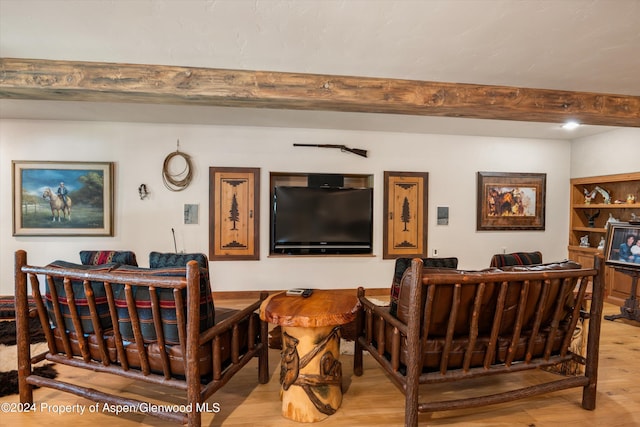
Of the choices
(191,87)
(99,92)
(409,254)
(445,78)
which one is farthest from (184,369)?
(409,254)

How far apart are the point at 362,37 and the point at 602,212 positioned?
528cm

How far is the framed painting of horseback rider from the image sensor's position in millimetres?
5188

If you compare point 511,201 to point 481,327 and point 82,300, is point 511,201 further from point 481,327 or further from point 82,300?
point 82,300

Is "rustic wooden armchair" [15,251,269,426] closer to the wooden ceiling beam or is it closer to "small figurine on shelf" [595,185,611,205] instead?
the wooden ceiling beam

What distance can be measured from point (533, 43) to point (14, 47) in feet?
12.7

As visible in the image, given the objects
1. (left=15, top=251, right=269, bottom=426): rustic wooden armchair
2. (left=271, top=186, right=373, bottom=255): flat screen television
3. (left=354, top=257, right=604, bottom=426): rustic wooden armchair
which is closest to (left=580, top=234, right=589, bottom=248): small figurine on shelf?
(left=271, top=186, right=373, bottom=255): flat screen television

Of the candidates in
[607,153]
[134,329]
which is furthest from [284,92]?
[607,153]

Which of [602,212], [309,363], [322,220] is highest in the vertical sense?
[602,212]

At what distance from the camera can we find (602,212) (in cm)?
512

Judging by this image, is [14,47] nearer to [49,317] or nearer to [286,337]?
[49,317]

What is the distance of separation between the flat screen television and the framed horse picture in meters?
2.41

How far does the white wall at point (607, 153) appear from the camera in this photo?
4.45 metres

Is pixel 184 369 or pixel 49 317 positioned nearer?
pixel 184 369

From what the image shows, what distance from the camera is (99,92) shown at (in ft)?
8.45
